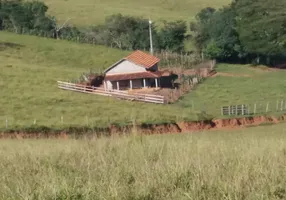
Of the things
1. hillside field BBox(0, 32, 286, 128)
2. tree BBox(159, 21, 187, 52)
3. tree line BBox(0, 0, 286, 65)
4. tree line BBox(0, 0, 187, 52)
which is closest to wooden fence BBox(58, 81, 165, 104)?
hillside field BBox(0, 32, 286, 128)

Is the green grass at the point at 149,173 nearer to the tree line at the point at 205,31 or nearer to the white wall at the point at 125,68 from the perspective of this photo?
the white wall at the point at 125,68

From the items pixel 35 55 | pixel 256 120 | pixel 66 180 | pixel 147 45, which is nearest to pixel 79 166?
pixel 66 180

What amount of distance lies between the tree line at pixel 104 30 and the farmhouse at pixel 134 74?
82.3ft

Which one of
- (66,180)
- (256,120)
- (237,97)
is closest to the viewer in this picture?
(66,180)

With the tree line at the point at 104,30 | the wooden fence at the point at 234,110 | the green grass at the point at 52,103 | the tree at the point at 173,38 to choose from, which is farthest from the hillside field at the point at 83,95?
the tree line at the point at 104,30

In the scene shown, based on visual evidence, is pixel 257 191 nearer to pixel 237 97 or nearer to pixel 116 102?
pixel 116 102

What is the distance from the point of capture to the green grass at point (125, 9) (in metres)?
107

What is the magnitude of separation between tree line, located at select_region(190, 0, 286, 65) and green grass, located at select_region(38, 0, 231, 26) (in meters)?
24.6

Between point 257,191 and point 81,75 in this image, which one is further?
point 81,75

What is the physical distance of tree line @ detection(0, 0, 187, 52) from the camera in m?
83.8

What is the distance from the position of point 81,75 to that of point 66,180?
50.5m

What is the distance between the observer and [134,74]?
54656mm

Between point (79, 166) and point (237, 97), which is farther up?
point (79, 166)

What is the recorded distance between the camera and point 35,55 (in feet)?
228
